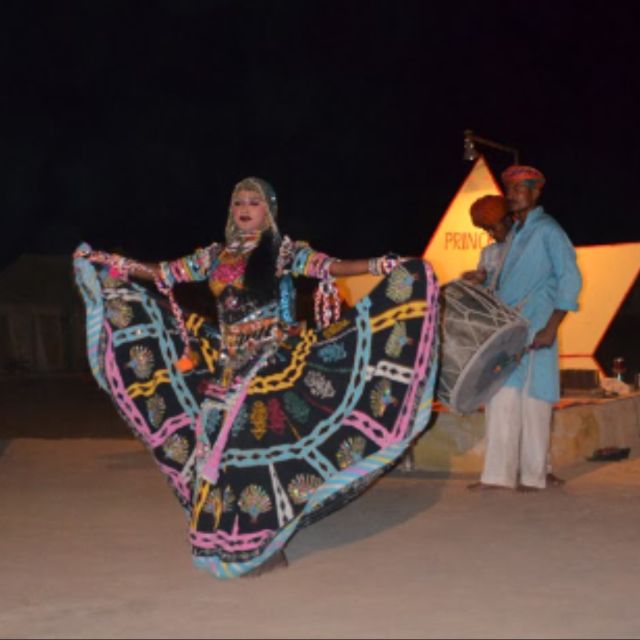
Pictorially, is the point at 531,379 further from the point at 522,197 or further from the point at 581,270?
the point at 581,270

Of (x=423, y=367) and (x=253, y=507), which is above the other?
(x=423, y=367)

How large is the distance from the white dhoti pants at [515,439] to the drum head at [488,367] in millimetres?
446

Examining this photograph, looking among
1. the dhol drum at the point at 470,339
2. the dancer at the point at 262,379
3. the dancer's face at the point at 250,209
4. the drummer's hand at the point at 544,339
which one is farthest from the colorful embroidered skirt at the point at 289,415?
the drummer's hand at the point at 544,339

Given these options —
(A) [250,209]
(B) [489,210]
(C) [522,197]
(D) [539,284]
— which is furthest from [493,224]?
(A) [250,209]

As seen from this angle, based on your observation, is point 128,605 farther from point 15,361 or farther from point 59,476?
point 15,361

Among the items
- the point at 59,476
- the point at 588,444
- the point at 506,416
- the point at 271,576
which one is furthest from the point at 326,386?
the point at 588,444

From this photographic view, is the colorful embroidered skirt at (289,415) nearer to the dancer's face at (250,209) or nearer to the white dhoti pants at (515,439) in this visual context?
the dancer's face at (250,209)

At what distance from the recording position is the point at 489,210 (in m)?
8.77

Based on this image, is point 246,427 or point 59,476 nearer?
point 246,427

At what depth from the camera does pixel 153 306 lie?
6539 mm

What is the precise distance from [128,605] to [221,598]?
1.20 ft

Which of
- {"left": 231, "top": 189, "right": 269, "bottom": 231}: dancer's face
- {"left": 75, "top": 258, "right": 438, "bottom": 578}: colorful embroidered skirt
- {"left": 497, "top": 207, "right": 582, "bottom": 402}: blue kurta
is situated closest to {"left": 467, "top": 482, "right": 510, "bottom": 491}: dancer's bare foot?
{"left": 497, "top": 207, "right": 582, "bottom": 402}: blue kurta

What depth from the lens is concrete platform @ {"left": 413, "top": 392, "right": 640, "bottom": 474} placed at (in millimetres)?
9188

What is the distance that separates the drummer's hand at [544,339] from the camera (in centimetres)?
807
